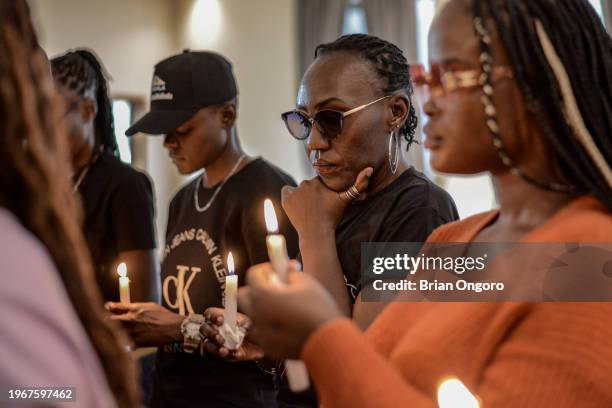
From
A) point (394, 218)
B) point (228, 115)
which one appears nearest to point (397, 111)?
point (394, 218)

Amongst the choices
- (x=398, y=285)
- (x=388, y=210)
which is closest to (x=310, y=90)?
(x=388, y=210)

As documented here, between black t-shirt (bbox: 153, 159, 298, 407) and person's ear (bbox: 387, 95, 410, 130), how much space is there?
0.51 meters

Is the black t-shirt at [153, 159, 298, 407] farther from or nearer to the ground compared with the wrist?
nearer to the ground

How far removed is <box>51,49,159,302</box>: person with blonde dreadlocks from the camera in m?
2.34

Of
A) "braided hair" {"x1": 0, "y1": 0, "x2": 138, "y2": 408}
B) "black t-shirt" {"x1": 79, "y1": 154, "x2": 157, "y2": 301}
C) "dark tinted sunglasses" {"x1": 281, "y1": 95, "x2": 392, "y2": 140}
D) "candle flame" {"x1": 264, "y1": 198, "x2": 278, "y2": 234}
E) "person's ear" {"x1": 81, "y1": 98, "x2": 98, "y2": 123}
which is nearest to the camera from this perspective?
"braided hair" {"x1": 0, "y1": 0, "x2": 138, "y2": 408}

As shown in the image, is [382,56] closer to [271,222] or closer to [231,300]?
[231,300]

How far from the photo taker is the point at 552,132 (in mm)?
1057

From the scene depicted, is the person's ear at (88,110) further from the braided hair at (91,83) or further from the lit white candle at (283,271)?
the lit white candle at (283,271)

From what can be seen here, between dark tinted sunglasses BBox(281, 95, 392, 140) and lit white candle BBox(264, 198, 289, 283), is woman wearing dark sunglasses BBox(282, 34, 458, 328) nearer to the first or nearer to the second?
dark tinted sunglasses BBox(281, 95, 392, 140)

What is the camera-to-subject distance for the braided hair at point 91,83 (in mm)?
2566

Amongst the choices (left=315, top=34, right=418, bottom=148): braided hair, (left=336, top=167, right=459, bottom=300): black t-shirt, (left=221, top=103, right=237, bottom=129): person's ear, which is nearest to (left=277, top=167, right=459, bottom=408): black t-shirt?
(left=336, top=167, right=459, bottom=300): black t-shirt

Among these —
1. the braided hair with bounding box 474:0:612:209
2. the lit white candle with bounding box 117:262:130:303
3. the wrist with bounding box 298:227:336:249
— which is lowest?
the lit white candle with bounding box 117:262:130:303

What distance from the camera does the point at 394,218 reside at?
1.59m

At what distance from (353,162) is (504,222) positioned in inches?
23.2
